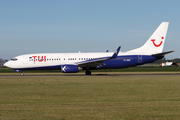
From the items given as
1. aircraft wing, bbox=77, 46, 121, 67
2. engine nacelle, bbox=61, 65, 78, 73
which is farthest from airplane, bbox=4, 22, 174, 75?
engine nacelle, bbox=61, 65, 78, 73

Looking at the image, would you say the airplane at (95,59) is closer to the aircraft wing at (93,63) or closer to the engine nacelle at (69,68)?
the aircraft wing at (93,63)

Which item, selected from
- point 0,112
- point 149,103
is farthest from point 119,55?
point 0,112

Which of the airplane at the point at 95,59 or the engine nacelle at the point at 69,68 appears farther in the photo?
the airplane at the point at 95,59

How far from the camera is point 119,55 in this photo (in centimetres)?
3625

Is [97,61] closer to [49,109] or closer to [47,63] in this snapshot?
[47,63]

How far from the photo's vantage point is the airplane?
35.9m

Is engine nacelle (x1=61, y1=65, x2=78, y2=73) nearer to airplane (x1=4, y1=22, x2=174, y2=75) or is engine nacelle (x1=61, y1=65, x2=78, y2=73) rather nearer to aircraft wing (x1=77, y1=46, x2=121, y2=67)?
airplane (x1=4, y1=22, x2=174, y2=75)

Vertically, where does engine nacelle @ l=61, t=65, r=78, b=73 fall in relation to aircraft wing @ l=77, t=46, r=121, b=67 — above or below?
below

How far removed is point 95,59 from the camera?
3584 cm

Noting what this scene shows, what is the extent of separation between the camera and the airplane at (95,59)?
35.9 meters

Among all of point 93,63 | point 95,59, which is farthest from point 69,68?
point 95,59

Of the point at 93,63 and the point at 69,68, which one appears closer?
the point at 69,68

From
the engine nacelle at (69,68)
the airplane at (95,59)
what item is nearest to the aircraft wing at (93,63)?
the airplane at (95,59)

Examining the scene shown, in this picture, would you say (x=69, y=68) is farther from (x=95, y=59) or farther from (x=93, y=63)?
(x=95, y=59)
